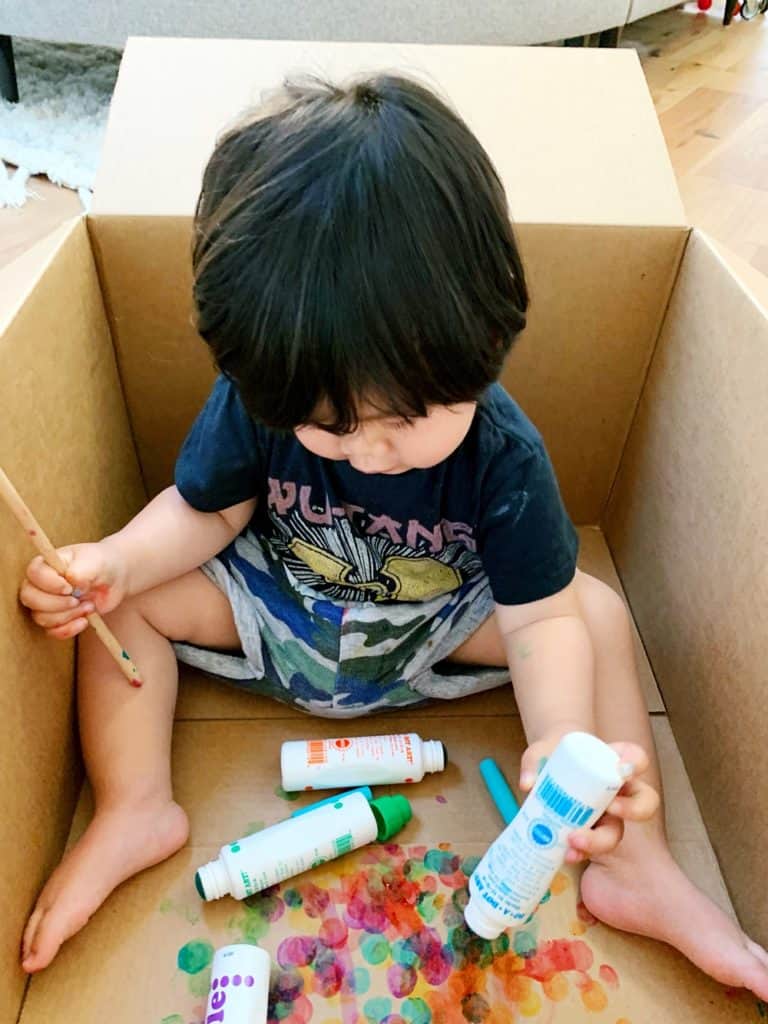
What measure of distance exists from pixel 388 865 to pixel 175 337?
0.41 metres

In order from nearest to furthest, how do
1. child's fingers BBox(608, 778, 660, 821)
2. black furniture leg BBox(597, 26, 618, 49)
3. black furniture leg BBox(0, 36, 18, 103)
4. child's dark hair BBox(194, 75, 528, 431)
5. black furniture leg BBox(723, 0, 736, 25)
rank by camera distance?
child's dark hair BBox(194, 75, 528, 431) < child's fingers BBox(608, 778, 660, 821) < black furniture leg BBox(0, 36, 18, 103) < black furniture leg BBox(597, 26, 618, 49) < black furniture leg BBox(723, 0, 736, 25)

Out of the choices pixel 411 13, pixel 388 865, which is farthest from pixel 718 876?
pixel 411 13

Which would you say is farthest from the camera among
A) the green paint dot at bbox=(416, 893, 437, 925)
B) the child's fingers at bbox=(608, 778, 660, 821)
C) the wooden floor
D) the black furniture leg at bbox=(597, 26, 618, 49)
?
the black furniture leg at bbox=(597, 26, 618, 49)

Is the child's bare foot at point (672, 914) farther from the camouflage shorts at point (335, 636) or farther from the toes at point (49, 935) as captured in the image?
the toes at point (49, 935)

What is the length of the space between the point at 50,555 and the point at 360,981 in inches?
12.2

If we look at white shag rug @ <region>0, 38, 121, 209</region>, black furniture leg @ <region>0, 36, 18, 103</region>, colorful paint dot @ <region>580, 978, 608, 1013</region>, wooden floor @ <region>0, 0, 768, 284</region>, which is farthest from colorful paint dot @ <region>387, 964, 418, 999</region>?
black furniture leg @ <region>0, 36, 18, 103</region>

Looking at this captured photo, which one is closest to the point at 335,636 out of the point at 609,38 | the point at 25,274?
the point at 25,274

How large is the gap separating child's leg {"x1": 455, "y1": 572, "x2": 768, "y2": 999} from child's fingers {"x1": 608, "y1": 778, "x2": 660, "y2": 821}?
116 mm

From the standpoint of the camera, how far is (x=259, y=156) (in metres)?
0.42

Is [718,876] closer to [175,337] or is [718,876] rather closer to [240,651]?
[240,651]

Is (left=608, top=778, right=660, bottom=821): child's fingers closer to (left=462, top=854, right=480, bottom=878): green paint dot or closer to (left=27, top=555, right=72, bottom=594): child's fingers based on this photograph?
(left=462, top=854, right=480, bottom=878): green paint dot

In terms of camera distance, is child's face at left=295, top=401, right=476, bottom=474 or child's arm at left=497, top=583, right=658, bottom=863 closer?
child's face at left=295, top=401, right=476, bottom=474

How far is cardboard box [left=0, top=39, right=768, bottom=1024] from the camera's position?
0.57 meters

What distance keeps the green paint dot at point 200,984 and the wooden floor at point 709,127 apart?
974 mm
